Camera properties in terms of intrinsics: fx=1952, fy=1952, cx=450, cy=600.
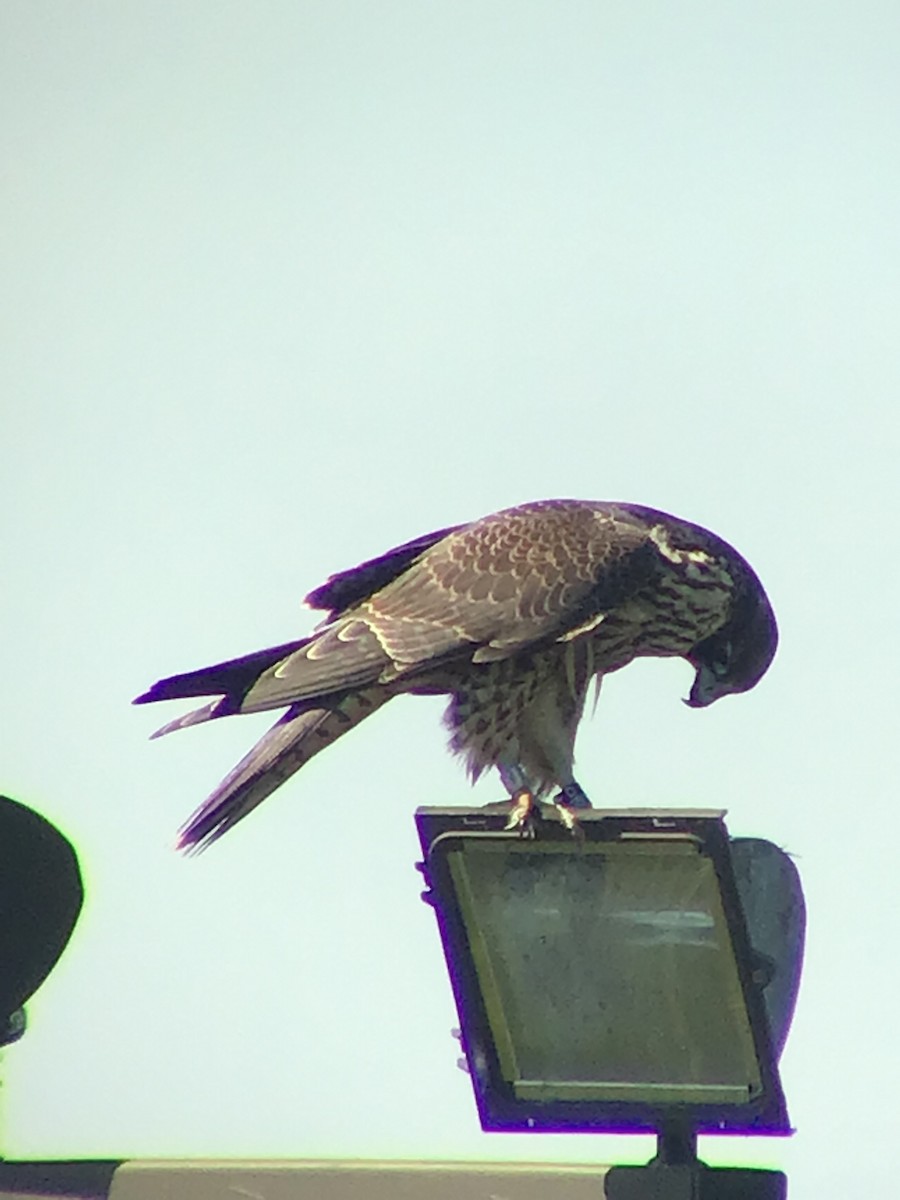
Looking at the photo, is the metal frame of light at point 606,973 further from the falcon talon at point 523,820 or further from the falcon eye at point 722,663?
the falcon eye at point 722,663

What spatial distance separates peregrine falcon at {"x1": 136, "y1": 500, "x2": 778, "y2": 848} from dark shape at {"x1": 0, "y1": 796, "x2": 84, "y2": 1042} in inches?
57.7

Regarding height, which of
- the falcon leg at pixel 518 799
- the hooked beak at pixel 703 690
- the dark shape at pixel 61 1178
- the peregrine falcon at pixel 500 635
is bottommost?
the dark shape at pixel 61 1178

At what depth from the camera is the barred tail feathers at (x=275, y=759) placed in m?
4.41

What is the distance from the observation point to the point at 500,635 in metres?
4.71

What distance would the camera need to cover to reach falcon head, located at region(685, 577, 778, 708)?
5129 mm

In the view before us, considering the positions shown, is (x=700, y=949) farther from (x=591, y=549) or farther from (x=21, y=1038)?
(x=591, y=549)

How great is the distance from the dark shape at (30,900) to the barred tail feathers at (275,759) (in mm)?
1417

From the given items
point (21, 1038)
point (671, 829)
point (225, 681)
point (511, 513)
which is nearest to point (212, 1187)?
point (21, 1038)

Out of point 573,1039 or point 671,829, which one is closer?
point 671,829

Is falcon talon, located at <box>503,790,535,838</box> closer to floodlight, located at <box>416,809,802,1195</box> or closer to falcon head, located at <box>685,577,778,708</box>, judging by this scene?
floodlight, located at <box>416,809,802,1195</box>

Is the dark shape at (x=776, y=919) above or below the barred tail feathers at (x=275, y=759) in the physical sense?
below

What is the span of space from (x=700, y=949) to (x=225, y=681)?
6.95 feet

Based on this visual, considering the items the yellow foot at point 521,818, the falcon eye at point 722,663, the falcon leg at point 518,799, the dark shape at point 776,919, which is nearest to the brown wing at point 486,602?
the falcon leg at point 518,799

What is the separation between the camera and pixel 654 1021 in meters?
2.51
